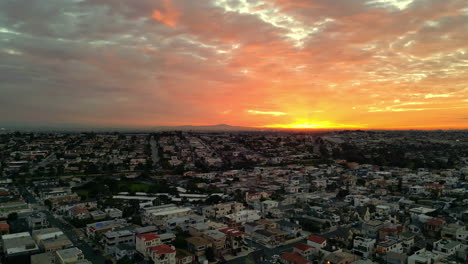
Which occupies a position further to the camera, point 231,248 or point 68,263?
point 231,248

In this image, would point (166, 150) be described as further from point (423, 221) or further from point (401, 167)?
point (423, 221)

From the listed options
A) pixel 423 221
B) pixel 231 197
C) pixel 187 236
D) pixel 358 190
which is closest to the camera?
pixel 187 236

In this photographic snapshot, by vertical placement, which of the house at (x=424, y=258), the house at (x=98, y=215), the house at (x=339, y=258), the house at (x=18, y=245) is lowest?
the house at (x=98, y=215)

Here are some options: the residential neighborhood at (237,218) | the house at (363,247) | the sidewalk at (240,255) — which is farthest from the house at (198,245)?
the house at (363,247)

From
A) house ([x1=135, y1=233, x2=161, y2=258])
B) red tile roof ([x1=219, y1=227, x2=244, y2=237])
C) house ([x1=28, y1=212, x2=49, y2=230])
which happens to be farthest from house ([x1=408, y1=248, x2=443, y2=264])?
house ([x1=28, y1=212, x2=49, y2=230])

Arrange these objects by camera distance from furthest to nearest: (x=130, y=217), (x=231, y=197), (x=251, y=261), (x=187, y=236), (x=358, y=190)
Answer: (x=358, y=190)
(x=231, y=197)
(x=130, y=217)
(x=187, y=236)
(x=251, y=261)

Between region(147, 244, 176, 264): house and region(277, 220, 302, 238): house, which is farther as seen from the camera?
region(277, 220, 302, 238): house

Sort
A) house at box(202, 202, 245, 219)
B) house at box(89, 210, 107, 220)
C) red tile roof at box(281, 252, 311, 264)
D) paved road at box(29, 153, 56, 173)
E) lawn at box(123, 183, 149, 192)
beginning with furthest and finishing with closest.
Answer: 1. paved road at box(29, 153, 56, 173)
2. lawn at box(123, 183, 149, 192)
3. house at box(202, 202, 245, 219)
4. house at box(89, 210, 107, 220)
5. red tile roof at box(281, 252, 311, 264)

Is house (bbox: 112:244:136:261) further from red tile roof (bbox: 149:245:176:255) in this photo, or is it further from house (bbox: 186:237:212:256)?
house (bbox: 186:237:212:256)

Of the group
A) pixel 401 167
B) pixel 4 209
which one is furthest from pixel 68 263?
pixel 401 167

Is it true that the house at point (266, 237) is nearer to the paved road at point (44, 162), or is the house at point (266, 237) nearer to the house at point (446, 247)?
the house at point (446, 247)

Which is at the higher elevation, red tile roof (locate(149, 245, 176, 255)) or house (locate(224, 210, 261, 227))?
red tile roof (locate(149, 245, 176, 255))
